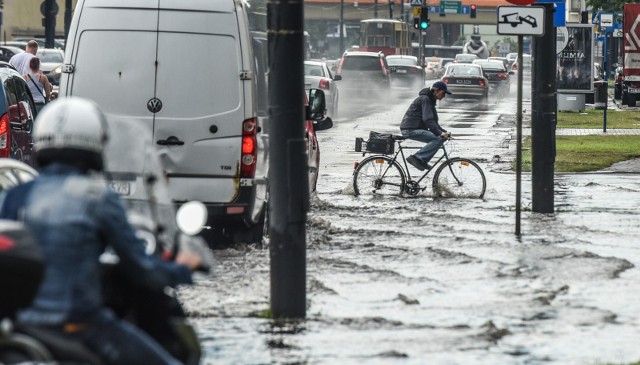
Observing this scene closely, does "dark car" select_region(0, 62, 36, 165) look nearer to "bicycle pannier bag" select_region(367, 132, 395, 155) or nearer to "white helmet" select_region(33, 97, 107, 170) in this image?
"bicycle pannier bag" select_region(367, 132, 395, 155)

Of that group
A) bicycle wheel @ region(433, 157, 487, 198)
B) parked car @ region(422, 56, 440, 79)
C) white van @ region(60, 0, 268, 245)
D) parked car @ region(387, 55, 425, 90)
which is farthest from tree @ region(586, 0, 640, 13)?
white van @ region(60, 0, 268, 245)

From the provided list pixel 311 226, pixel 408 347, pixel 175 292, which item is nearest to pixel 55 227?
pixel 408 347

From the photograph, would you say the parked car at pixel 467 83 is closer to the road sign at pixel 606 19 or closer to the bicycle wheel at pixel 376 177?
the road sign at pixel 606 19

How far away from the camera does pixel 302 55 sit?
952 cm

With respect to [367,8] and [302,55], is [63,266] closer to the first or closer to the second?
[302,55]

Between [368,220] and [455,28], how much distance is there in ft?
555

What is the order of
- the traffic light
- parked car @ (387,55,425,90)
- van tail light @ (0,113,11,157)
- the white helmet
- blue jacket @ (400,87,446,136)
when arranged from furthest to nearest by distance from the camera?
parked car @ (387,55,425,90), the traffic light, blue jacket @ (400,87,446,136), van tail light @ (0,113,11,157), the white helmet

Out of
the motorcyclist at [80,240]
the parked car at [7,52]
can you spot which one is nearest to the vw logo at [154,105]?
the motorcyclist at [80,240]

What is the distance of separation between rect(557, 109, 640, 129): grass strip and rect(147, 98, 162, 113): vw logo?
2381 centimetres

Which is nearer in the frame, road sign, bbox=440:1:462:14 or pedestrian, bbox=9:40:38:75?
pedestrian, bbox=9:40:38:75

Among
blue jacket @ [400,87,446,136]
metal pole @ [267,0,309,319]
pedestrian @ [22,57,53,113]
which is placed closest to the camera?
metal pole @ [267,0,309,319]

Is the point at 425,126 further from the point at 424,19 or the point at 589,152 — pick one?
the point at 424,19

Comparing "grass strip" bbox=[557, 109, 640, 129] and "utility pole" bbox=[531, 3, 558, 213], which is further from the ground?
"utility pole" bbox=[531, 3, 558, 213]

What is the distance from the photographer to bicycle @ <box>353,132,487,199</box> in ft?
61.9
